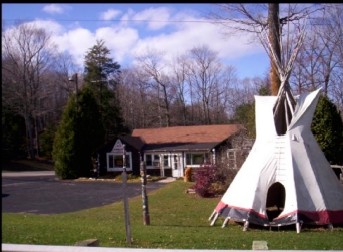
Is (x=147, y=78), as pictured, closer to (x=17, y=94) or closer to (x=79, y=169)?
(x=79, y=169)

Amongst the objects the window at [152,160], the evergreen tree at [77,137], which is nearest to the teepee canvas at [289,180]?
the evergreen tree at [77,137]

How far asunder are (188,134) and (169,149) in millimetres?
2133

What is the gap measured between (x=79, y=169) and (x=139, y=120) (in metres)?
11.2

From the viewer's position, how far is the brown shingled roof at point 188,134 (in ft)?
121

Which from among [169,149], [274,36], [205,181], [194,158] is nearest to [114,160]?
[169,149]

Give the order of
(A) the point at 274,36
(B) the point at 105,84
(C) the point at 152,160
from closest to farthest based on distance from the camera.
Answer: (A) the point at 274,36 < (C) the point at 152,160 < (B) the point at 105,84

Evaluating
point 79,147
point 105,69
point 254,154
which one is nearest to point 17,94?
point 105,69

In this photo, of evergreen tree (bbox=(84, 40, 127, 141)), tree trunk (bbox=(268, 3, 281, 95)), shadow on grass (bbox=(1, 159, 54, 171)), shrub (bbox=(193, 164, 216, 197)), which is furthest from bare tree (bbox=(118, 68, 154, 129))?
tree trunk (bbox=(268, 3, 281, 95))

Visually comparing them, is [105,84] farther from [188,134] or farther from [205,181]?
[205,181]

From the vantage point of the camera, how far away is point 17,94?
5166 cm

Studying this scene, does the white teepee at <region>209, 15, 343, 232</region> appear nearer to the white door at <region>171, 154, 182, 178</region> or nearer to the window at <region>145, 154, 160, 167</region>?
the white door at <region>171, 154, 182, 178</region>

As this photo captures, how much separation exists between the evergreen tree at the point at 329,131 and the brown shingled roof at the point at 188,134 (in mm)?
14078

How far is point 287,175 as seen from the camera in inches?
494

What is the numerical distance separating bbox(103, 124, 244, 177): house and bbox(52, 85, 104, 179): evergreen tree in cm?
205
